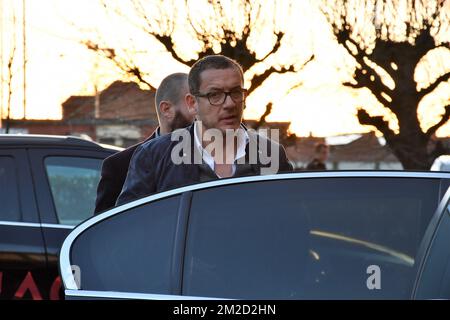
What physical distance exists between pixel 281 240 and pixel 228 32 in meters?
11.4

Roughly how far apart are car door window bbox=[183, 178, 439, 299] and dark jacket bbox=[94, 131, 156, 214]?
5.24 feet

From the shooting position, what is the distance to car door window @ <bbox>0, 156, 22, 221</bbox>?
6.52 m

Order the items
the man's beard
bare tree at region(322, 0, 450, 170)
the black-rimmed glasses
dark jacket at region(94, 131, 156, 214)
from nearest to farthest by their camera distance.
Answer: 1. the black-rimmed glasses
2. dark jacket at region(94, 131, 156, 214)
3. the man's beard
4. bare tree at region(322, 0, 450, 170)

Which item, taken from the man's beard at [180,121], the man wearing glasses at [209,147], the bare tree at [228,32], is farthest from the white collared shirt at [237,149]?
the bare tree at [228,32]

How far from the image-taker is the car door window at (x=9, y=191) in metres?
6.52

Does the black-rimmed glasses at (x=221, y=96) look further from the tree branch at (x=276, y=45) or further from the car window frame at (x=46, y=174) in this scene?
the tree branch at (x=276, y=45)

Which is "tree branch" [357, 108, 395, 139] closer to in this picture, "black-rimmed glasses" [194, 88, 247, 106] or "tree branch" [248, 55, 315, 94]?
"tree branch" [248, 55, 315, 94]

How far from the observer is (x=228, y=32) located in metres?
14.8

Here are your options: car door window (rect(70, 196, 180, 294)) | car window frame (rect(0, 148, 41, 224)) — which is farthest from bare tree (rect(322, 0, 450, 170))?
car door window (rect(70, 196, 180, 294))

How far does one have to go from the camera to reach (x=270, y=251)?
3.56 m

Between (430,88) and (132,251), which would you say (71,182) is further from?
(430,88)

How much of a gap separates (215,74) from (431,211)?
147cm

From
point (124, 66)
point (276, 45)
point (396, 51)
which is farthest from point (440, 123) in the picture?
point (124, 66)

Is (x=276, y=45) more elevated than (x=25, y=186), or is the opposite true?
(x=276, y=45)
